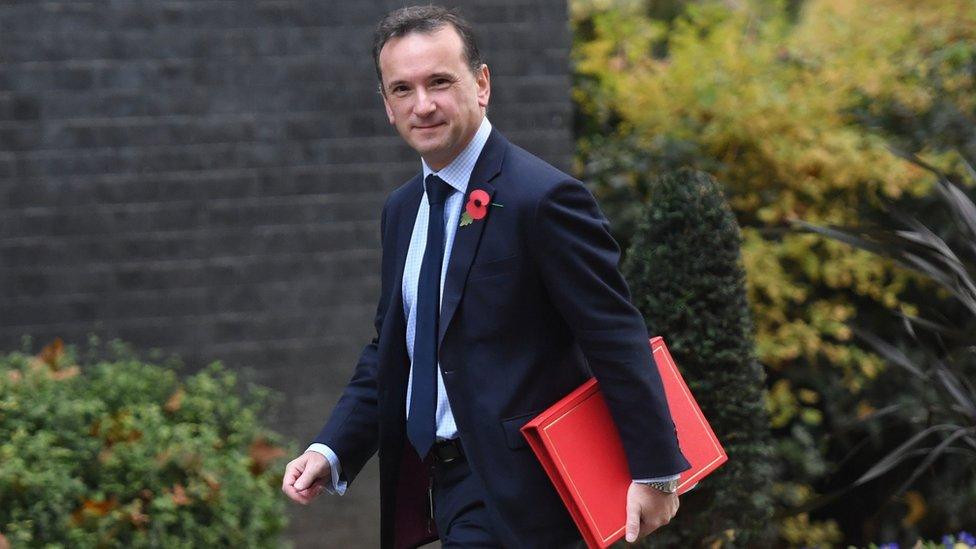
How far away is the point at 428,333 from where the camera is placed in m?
2.91

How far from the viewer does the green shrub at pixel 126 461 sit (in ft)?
14.0

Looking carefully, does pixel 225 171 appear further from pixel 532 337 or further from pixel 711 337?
pixel 532 337

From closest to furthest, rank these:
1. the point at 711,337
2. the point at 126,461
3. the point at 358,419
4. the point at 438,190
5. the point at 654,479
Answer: the point at 654,479 → the point at 438,190 → the point at 358,419 → the point at 711,337 → the point at 126,461

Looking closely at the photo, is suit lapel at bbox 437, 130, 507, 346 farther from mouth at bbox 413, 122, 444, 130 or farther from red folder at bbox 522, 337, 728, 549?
red folder at bbox 522, 337, 728, 549

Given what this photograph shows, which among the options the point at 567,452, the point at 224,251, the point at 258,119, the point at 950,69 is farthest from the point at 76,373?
the point at 950,69

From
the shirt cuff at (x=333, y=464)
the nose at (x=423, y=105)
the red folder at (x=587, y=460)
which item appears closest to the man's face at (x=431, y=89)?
the nose at (x=423, y=105)

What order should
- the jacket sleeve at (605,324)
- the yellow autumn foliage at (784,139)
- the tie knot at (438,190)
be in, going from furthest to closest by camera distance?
the yellow autumn foliage at (784,139) < the tie knot at (438,190) < the jacket sleeve at (605,324)

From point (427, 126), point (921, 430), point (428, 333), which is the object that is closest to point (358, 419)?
point (428, 333)

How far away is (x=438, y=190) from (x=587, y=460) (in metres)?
0.68

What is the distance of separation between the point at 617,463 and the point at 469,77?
2.91ft

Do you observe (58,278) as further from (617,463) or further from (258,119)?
(617,463)

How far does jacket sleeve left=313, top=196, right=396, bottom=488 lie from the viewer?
3.17 metres

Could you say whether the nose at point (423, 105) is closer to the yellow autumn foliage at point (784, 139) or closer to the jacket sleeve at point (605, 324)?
the jacket sleeve at point (605, 324)

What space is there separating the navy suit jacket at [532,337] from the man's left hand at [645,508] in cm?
5
